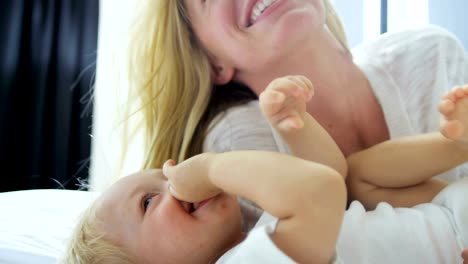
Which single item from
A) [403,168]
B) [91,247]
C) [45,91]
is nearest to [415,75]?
[403,168]

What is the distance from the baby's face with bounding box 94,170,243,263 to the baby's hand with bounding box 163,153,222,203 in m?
0.03

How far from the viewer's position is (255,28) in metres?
0.96

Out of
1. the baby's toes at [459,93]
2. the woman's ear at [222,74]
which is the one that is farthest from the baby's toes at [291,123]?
the woman's ear at [222,74]

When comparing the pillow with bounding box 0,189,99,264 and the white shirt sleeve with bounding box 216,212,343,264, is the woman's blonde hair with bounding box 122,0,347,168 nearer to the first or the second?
the pillow with bounding box 0,189,99,264

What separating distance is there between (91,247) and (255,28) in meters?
0.51

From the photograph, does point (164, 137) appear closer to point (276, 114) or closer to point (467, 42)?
point (276, 114)

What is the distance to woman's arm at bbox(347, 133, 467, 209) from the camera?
0.77 meters

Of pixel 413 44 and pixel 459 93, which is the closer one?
pixel 459 93

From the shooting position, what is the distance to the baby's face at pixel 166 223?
73 centimetres

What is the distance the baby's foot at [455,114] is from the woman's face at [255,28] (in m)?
0.33

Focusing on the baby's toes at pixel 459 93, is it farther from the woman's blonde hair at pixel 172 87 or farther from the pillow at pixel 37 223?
the pillow at pixel 37 223

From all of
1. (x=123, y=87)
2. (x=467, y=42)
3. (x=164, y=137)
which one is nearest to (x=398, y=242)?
(x=164, y=137)

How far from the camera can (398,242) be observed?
2.20 ft

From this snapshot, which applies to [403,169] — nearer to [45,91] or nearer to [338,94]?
[338,94]
